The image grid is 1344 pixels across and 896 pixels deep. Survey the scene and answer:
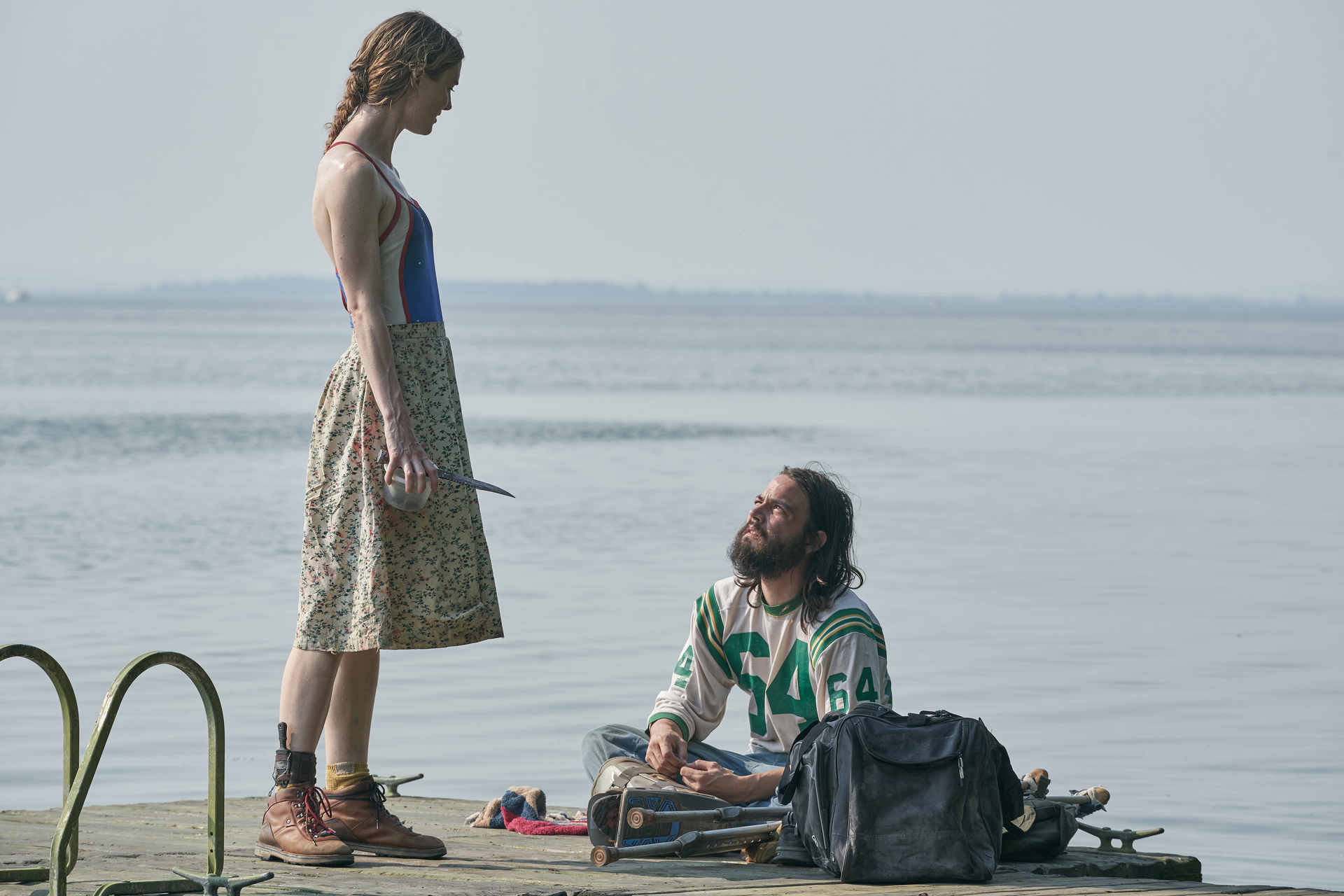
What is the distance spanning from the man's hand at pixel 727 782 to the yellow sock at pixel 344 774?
85cm

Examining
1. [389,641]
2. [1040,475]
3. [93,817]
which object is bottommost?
[93,817]

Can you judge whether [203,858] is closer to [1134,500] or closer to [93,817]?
[93,817]

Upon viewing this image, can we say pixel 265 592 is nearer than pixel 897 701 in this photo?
No

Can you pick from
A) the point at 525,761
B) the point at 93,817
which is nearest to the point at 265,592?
the point at 525,761

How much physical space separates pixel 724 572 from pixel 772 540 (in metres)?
7.67

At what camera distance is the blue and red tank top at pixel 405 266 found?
Answer: 3.86 meters

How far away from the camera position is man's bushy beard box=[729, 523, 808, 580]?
172 inches

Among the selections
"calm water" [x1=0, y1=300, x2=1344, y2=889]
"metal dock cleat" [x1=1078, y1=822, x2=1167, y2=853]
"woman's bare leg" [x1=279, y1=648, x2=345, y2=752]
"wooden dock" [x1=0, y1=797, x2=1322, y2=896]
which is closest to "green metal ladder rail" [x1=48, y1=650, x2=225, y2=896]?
"wooden dock" [x1=0, y1=797, x2=1322, y2=896]

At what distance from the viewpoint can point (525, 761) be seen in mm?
6684

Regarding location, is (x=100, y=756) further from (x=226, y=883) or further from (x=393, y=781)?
(x=393, y=781)

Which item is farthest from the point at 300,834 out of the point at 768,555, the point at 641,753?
the point at 768,555

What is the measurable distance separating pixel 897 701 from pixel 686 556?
511cm

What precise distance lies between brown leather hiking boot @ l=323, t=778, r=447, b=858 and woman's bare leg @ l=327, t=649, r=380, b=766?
0.08m

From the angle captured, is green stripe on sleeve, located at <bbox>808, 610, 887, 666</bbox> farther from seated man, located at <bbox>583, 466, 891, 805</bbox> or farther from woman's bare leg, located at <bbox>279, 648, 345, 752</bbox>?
woman's bare leg, located at <bbox>279, 648, 345, 752</bbox>
